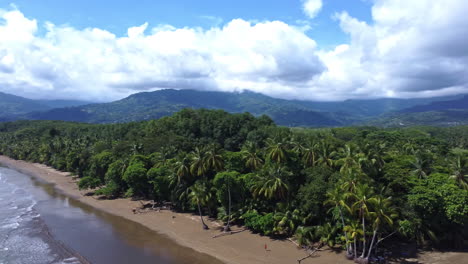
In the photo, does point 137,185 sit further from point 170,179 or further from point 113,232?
point 113,232

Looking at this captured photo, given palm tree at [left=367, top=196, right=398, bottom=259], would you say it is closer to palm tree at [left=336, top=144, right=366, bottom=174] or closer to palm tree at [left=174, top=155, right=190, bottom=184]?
palm tree at [left=336, top=144, right=366, bottom=174]

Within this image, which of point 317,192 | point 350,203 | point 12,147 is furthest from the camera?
point 12,147

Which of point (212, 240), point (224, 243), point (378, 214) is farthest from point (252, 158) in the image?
point (378, 214)

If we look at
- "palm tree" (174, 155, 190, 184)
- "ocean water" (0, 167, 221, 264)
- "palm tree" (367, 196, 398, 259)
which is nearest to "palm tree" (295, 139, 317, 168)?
"palm tree" (367, 196, 398, 259)

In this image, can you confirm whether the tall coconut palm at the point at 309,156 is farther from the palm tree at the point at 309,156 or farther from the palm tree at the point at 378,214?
the palm tree at the point at 378,214

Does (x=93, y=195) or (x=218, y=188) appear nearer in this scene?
(x=218, y=188)

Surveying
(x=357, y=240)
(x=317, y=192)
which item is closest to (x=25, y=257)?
(x=317, y=192)

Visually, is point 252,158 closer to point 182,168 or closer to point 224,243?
point 182,168
